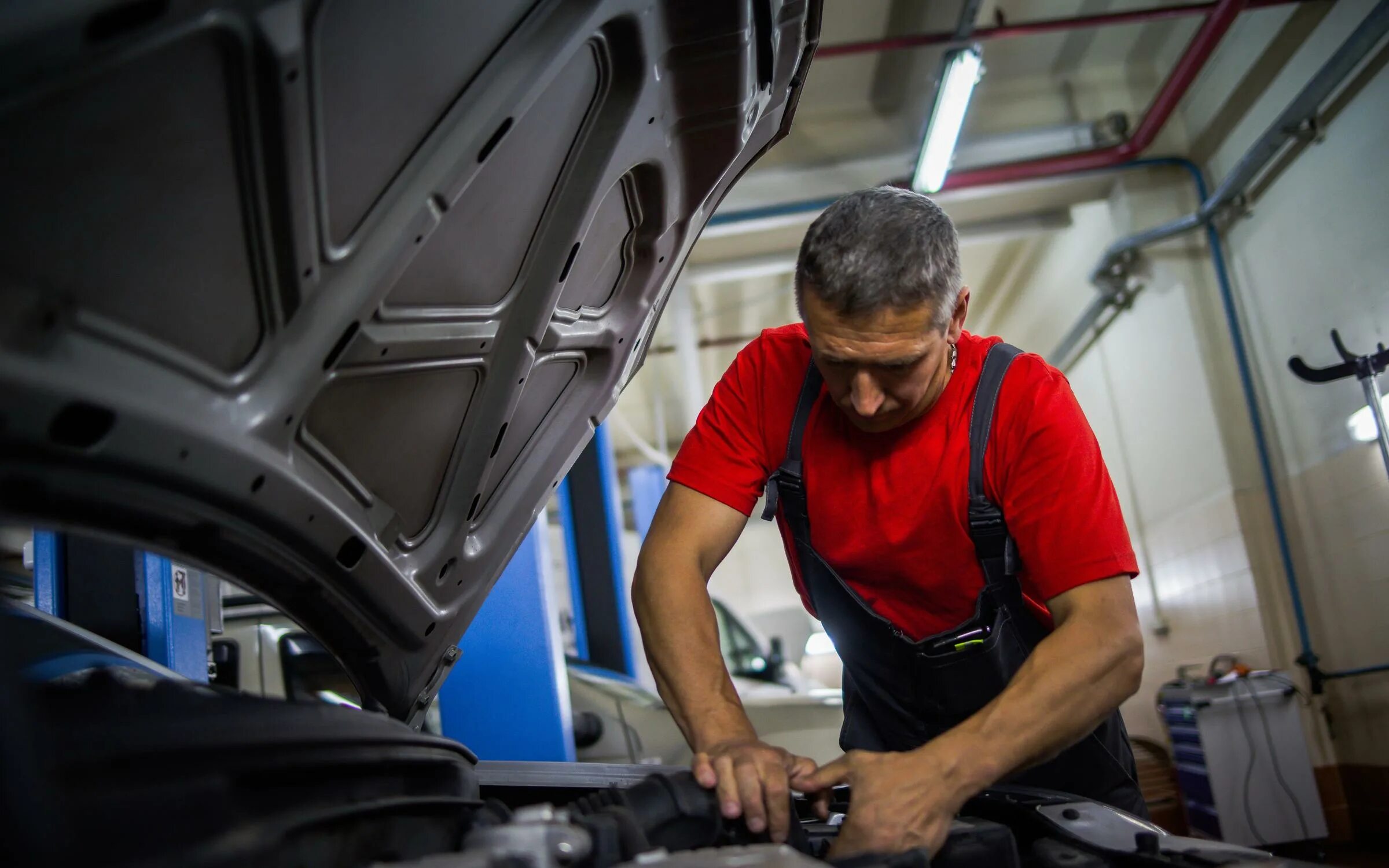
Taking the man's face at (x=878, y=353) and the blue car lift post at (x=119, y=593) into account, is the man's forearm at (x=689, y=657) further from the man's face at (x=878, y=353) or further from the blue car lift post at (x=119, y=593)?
the blue car lift post at (x=119, y=593)

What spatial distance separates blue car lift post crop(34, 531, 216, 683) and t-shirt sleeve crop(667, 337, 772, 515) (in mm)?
960

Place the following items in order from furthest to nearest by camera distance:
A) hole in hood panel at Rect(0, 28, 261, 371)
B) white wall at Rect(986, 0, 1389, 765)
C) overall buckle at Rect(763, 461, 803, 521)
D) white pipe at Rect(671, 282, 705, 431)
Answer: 1. white pipe at Rect(671, 282, 705, 431)
2. white wall at Rect(986, 0, 1389, 765)
3. overall buckle at Rect(763, 461, 803, 521)
4. hole in hood panel at Rect(0, 28, 261, 371)

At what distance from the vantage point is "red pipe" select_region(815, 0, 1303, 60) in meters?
4.59

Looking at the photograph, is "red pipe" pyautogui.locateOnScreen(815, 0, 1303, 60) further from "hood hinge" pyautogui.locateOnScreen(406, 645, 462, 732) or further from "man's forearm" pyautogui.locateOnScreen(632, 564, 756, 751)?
"hood hinge" pyautogui.locateOnScreen(406, 645, 462, 732)

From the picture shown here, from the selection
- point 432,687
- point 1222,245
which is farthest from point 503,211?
point 1222,245

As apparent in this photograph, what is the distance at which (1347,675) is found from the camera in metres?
4.82

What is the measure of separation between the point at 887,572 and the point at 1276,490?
463 cm

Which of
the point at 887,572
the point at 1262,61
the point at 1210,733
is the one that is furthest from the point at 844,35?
the point at 887,572

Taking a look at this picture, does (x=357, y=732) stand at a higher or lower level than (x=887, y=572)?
lower

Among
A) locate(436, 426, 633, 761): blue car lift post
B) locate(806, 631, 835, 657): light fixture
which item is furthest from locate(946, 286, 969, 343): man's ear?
locate(806, 631, 835, 657): light fixture

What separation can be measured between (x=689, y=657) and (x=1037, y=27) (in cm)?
425

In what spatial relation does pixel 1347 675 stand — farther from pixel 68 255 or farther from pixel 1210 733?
pixel 68 255

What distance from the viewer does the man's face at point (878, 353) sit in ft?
4.73

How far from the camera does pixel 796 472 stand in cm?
170
